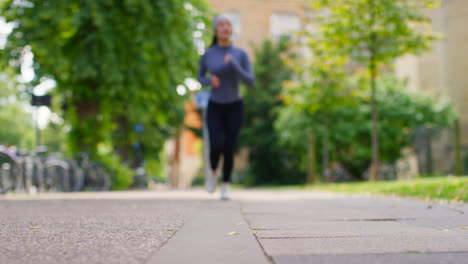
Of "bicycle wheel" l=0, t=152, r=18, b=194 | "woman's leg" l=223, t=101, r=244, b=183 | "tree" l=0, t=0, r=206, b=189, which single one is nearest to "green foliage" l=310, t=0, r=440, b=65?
"tree" l=0, t=0, r=206, b=189

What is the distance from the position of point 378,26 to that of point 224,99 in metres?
6.96

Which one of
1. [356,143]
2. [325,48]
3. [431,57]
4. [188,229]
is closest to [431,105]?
[356,143]

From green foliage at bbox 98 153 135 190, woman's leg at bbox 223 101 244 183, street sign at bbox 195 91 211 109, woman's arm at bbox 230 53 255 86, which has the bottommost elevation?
green foliage at bbox 98 153 135 190

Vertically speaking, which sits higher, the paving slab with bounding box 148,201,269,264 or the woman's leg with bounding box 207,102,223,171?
the woman's leg with bounding box 207,102,223,171

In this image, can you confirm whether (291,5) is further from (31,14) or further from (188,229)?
(188,229)

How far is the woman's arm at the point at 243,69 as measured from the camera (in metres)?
5.62

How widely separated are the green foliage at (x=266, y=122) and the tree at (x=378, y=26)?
52.9 feet

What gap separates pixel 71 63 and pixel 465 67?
62.2 ft

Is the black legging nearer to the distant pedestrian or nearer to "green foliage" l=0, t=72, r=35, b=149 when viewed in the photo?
the distant pedestrian

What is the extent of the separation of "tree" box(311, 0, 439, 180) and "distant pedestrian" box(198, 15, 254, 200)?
20.3ft

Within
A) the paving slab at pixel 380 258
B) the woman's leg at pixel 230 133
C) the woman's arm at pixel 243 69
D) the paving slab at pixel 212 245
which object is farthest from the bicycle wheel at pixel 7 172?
the paving slab at pixel 380 258

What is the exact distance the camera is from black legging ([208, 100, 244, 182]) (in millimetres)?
5781

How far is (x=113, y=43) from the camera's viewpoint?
1019cm

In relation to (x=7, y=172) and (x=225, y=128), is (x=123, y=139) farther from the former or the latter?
(x=225, y=128)
